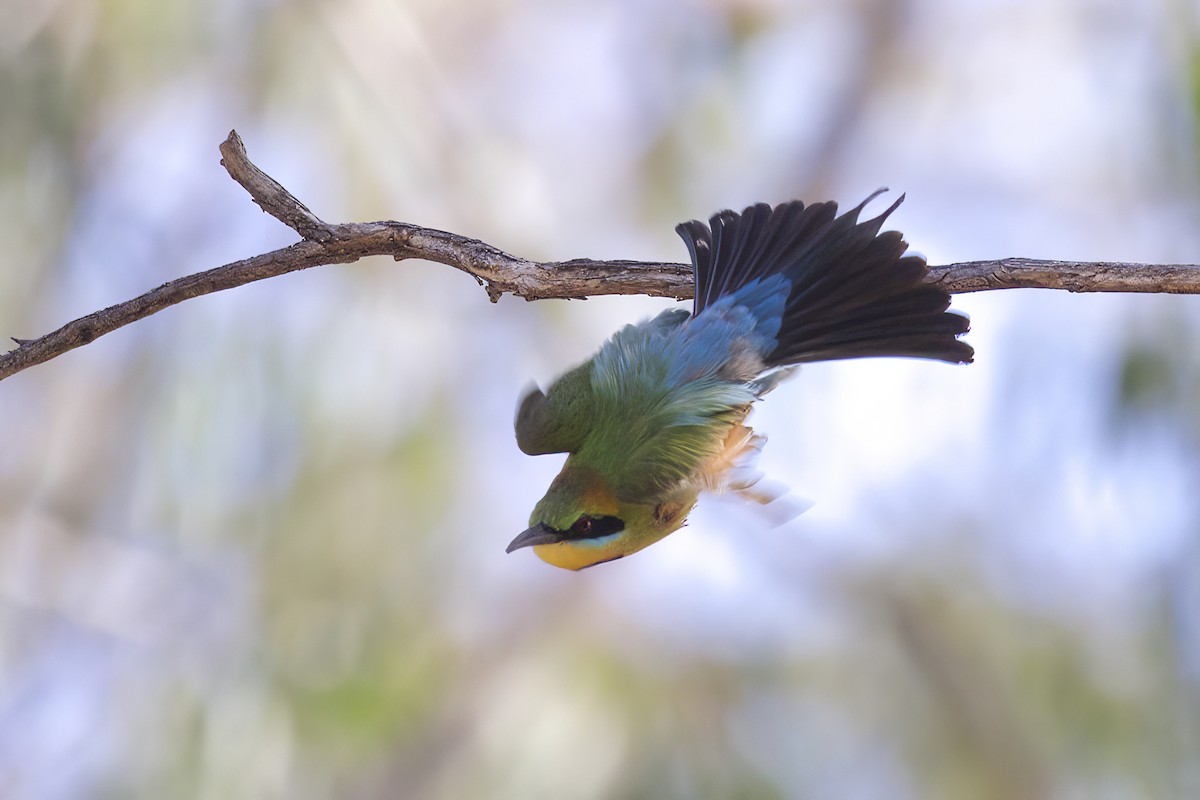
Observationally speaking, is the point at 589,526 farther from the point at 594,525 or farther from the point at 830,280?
the point at 830,280

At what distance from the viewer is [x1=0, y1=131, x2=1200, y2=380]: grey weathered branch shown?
4.33 ft

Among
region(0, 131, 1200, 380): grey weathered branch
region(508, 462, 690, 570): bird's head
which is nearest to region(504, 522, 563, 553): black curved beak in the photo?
region(508, 462, 690, 570): bird's head

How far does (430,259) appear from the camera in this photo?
55.9 inches

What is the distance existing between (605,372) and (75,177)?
2.74 m

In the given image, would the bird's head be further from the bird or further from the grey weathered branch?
the grey weathered branch

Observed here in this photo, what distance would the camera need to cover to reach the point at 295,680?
145 inches

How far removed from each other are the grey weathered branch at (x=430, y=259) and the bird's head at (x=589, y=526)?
0.25 m

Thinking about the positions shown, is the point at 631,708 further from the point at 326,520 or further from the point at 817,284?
the point at 817,284

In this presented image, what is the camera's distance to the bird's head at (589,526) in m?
1.46

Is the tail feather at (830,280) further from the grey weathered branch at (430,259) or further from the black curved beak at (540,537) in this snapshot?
the black curved beak at (540,537)

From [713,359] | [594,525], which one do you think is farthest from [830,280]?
[594,525]

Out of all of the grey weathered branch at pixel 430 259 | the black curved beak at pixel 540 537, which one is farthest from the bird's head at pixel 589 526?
Result: the grey weathered branch at pixel 430 259

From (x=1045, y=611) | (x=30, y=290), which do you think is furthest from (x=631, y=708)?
(x=30, y=290)

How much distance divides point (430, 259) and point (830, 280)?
1.81ft
